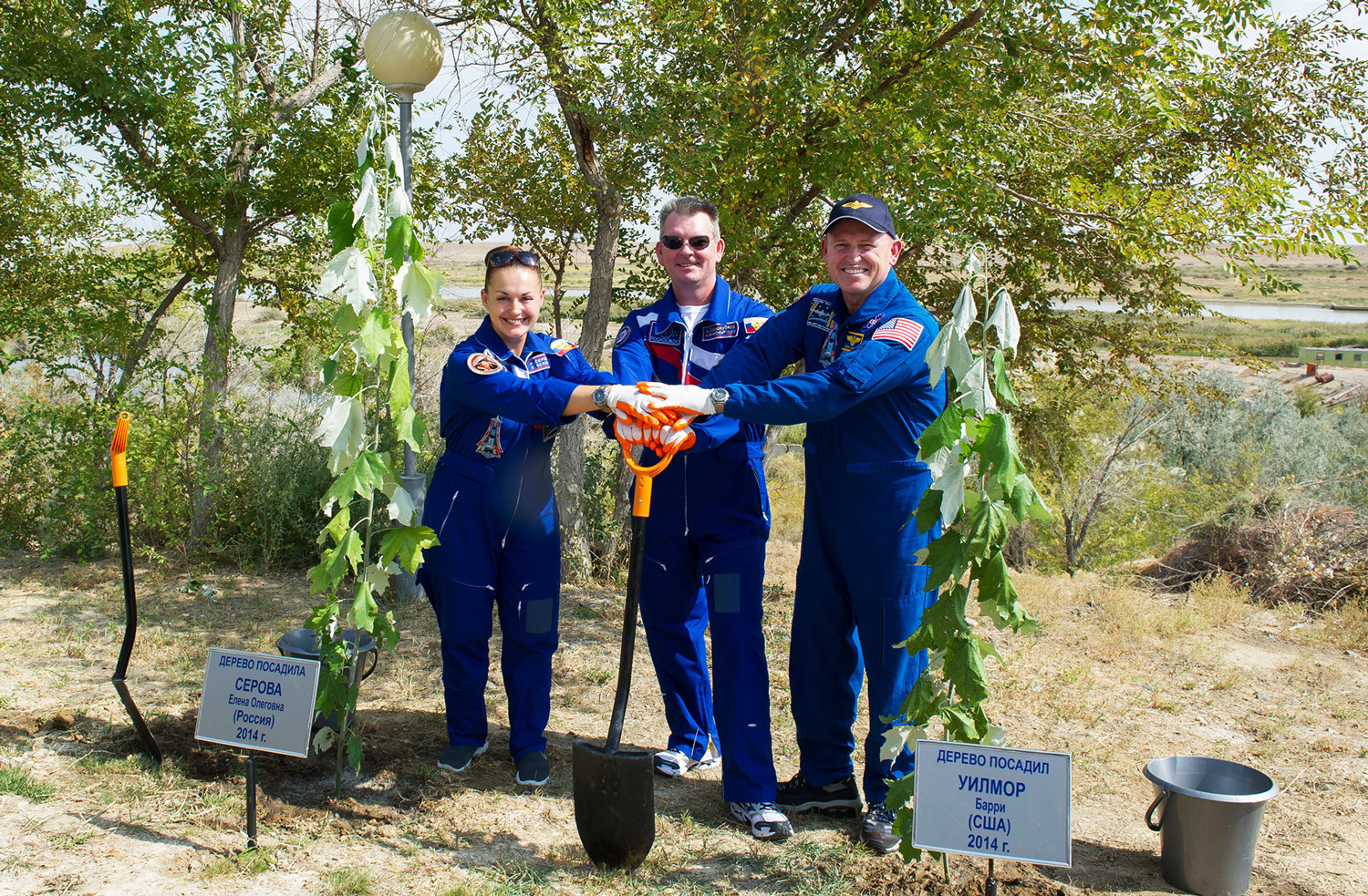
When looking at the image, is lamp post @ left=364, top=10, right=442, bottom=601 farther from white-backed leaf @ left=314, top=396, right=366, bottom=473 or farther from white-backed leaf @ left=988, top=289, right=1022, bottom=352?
white-backed leaf @ left=988, top=289, right=1022, bottom=352

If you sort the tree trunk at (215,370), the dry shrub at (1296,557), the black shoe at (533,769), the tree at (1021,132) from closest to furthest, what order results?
the black shoe at (533,769), the tree at (1021,132), the tree trunk at (215,370), the dry shrub at (1296,557)

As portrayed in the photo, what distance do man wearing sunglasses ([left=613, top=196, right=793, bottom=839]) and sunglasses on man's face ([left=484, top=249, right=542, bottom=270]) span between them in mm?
440

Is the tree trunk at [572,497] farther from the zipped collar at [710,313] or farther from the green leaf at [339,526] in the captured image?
the green leaf at [339,526]

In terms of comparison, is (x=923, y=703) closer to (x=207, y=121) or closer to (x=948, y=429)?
(x=948, y=429)

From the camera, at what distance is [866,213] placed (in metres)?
3.17

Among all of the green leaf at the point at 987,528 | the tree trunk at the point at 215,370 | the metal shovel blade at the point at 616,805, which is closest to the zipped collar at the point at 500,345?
the metal shovel blade at the point at 616,805

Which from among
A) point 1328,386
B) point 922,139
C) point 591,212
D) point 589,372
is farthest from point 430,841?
point 1328,386

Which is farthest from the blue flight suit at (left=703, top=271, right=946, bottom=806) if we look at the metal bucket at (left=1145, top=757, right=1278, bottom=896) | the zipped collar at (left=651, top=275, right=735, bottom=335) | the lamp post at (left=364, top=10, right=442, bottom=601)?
the lamp post at (left=364, top=10, right=442, bottom=601)

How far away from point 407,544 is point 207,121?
15.3ft

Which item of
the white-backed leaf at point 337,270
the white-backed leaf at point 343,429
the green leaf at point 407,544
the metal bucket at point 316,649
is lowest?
the metal bucket at point 316,649

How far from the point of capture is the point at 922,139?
4.64 metres

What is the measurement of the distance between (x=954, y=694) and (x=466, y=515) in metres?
1.85

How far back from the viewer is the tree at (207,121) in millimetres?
5812

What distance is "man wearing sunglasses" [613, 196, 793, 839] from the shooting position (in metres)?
3.43
